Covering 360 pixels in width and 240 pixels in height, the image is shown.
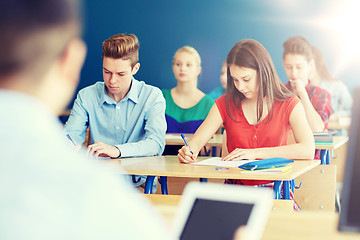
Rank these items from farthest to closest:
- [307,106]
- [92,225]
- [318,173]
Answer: [307,106] → [318,173] → [92,225]

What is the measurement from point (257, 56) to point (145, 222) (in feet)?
7.19

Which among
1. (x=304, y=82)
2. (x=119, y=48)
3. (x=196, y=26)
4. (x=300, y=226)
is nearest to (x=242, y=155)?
(x=119, y=48)

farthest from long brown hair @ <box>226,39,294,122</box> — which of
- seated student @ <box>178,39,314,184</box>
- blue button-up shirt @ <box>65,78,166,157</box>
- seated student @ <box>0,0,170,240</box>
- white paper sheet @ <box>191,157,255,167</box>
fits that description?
seated student @ <box>0,0,170,240</box>

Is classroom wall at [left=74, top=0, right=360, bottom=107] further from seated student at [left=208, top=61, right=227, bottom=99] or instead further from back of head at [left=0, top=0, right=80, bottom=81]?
back of head at [left=0, top=0, right=80, bottom=81]

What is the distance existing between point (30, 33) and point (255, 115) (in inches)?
90.7

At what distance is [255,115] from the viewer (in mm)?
2725

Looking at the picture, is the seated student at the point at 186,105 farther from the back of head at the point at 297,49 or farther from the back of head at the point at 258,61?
the back of head at the point at 258,61

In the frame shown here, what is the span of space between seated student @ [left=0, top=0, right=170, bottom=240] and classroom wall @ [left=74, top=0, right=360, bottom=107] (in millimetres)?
6053

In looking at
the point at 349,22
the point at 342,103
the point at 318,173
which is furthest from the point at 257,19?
the point at 318,173

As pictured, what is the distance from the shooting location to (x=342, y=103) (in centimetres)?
523

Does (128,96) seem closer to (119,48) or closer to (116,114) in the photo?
(116,114)

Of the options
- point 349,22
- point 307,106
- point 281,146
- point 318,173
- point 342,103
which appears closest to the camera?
point 281,146

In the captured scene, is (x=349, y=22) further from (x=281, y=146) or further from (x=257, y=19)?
(x=281, y=146)

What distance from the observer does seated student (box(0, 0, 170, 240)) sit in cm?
46
